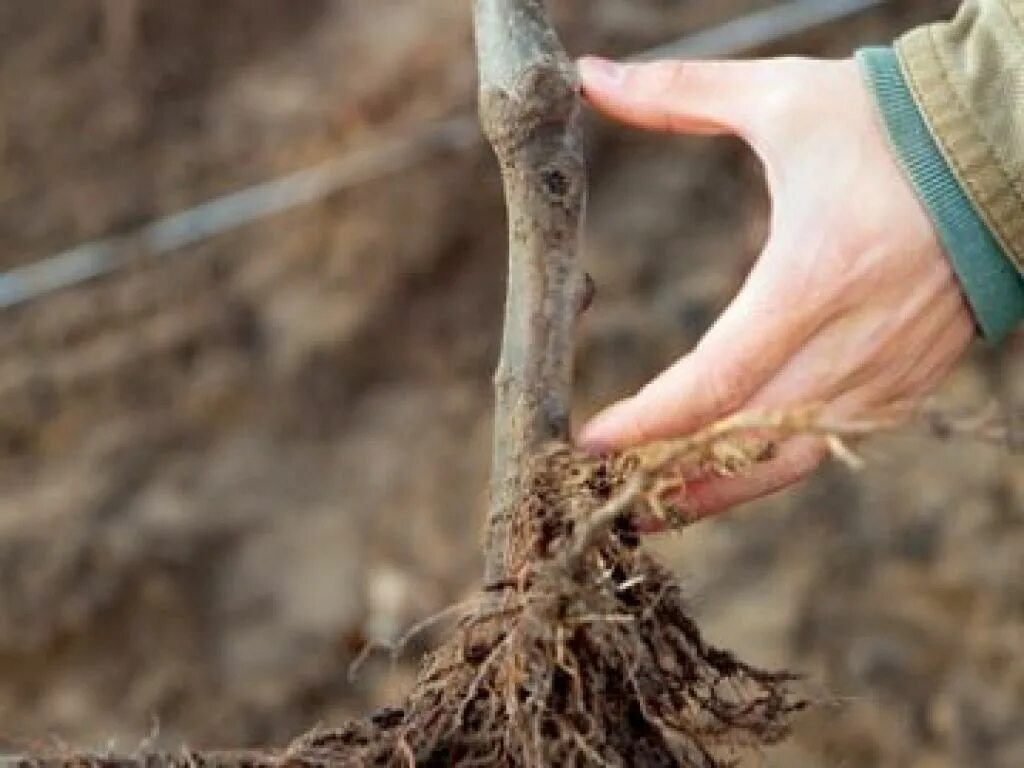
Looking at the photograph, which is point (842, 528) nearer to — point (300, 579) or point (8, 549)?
point (300, 579)

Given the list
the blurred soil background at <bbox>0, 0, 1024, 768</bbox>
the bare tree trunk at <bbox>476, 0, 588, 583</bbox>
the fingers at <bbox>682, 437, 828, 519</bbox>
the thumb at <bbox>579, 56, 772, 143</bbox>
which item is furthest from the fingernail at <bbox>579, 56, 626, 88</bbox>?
the blurred soil background at <bbox>0, 0, 1024, 768</bbox>

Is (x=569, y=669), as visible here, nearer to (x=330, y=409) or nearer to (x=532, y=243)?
(x=532, y=243)

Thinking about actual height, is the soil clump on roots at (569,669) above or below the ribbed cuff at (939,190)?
below

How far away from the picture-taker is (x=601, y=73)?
1222 millimetres

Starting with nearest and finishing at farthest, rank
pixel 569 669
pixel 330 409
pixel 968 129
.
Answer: pixel 569 669 → pixel 968 129 → pixel 330 409

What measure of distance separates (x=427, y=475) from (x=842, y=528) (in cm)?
52

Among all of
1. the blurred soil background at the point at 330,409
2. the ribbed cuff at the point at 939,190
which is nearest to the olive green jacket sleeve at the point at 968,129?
the ribbed cuff at the point at 939,190

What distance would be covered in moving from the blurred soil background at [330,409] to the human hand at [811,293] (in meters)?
1.11

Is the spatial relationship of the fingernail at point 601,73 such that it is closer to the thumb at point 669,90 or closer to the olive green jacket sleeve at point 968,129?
the thumb at point 669,90

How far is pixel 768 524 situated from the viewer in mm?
2410

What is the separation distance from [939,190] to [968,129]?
0.12 feet

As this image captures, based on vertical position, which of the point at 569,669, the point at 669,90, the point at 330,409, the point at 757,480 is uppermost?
the point at 330,409

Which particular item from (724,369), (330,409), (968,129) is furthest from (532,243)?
(330,409)

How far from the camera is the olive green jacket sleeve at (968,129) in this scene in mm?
1118
